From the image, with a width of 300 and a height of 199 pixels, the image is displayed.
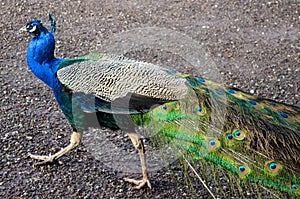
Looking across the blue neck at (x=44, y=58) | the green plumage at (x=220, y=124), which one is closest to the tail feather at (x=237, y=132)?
the green plumage at (x=220, y=124)

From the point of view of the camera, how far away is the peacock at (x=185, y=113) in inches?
92.8

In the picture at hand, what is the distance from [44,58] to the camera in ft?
9.13

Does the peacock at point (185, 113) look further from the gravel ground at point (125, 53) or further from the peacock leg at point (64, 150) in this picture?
the gravel ground at point (125, 53)

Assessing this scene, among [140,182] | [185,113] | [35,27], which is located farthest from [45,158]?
[185,113]

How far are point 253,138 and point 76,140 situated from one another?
104 centimetres

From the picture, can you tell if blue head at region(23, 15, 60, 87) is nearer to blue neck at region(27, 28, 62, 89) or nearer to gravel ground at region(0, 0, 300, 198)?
blue neck at region(27, 28, 62, 89)

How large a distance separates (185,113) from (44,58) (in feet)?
2.81

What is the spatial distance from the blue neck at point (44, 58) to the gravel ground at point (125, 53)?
1.85ft

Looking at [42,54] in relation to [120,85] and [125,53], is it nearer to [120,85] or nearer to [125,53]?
[120,85]

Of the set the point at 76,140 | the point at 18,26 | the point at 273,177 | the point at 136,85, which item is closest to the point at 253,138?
the point at 273,177

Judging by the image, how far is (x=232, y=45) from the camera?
4.38 meters

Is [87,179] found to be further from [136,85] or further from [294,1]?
[294,1]

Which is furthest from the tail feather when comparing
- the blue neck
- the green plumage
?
the blue neck

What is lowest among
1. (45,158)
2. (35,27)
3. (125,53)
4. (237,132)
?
(45,158)
